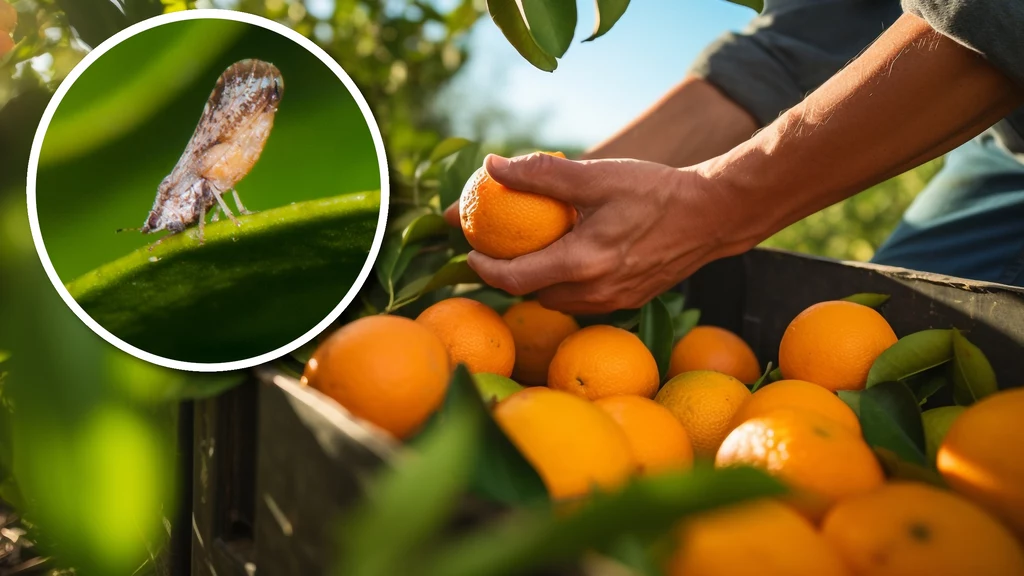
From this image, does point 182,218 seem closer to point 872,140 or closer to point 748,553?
point 748,553

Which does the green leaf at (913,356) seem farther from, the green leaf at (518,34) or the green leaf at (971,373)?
the green leaf at (518,34)

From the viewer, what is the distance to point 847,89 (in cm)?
93

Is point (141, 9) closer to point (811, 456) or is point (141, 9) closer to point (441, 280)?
point (441, 280)

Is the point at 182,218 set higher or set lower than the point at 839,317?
higher

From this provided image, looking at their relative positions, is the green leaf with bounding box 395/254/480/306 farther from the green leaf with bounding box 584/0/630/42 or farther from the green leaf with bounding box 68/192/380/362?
the green leaf with bounding box 584/0/630/42

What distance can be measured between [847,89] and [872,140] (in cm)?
7

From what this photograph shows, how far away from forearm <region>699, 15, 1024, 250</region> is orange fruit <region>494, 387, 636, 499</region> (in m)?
0.47

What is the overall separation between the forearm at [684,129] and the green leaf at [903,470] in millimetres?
936

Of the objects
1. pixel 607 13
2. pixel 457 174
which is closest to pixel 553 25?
pixel 607 13

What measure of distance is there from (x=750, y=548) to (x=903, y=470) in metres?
0.22

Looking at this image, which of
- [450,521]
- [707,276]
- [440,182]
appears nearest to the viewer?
[450,521]

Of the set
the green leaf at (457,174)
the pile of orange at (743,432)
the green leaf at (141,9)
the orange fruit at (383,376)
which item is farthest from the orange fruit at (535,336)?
the green leaf at (141,9)

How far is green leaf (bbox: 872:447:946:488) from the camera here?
0.61 meters

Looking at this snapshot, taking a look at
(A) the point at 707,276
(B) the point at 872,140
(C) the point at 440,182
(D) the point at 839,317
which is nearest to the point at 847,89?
(B) the point at 872,140
